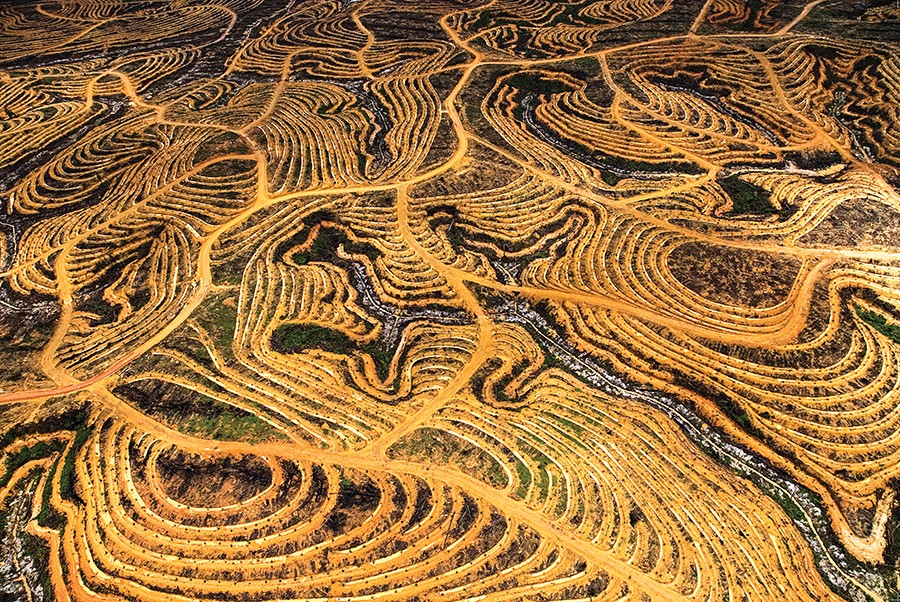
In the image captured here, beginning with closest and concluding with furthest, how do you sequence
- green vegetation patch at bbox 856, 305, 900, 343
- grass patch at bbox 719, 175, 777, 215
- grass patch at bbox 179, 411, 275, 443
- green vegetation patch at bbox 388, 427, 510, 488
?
green vegetation patch at bbox 388, 427, 510, 488, grass patch at bbox 179, 411, 275, 443, green vegetation patch at bbox 856, 305, 900, 343, grass patch at bbox 719, 175, 777, 215

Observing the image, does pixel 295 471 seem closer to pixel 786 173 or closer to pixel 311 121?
pixel 311 121

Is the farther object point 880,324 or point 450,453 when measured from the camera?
point 880,324

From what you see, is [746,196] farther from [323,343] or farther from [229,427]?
[229,427]

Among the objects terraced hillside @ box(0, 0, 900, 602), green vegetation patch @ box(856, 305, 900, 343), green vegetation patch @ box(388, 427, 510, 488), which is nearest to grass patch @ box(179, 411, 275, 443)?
terraced hillside @ box(0, 0, 900, 602)

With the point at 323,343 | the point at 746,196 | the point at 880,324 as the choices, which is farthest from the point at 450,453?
the point at 746,196

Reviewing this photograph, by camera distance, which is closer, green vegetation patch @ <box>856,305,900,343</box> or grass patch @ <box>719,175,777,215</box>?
green vegetation patch @ <box>856,305,900,343</box>

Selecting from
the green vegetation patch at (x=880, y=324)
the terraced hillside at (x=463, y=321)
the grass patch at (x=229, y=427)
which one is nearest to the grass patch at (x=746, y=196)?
the terraced hillside at (x=463, y=321)

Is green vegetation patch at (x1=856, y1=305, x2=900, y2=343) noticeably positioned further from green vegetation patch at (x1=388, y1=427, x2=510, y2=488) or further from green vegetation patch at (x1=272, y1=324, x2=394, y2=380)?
green vegetation patch at (x1=272, y1=324, x2=394, y2=380)

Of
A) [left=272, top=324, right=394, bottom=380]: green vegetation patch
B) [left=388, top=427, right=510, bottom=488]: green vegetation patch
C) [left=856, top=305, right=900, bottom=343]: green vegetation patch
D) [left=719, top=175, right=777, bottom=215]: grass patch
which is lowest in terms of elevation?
[left=388, top=427, right=510, bottom=488]: green vegetation patch

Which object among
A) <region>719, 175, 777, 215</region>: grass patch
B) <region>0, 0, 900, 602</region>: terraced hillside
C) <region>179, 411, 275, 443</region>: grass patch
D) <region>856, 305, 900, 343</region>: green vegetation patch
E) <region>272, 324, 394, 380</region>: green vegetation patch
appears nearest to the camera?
<region>0, 0, 900, 602</region>: terraced hillside
